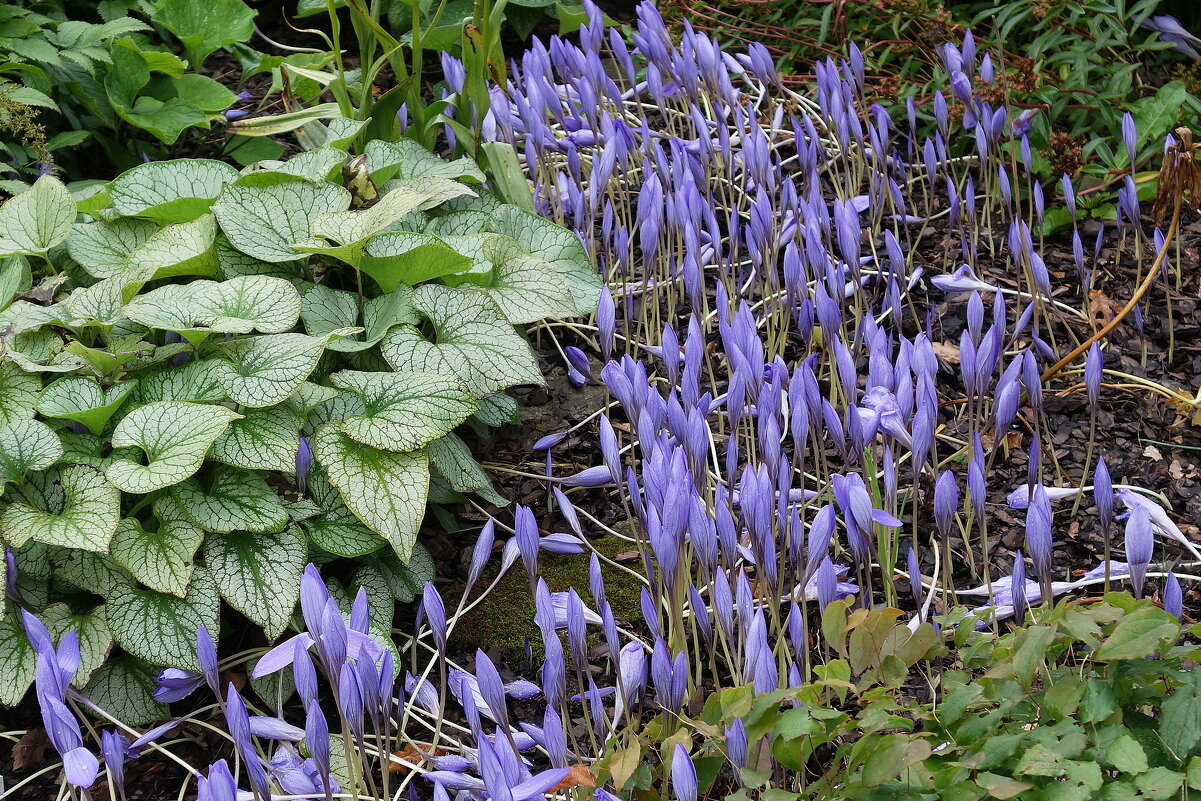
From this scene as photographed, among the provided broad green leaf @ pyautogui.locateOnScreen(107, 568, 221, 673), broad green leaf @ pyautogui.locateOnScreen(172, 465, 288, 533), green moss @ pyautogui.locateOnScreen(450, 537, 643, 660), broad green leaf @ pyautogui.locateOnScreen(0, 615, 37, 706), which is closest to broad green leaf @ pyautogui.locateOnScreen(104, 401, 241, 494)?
broad green leaf @ pyautogui.locateOnScreen(172, 465, 288, 533)

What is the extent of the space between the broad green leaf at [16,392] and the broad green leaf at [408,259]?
0.80 meters

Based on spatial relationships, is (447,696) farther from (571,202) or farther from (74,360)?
(571,202)

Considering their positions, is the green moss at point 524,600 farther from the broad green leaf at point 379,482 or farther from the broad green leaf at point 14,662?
the broad green leaf at point 14,662

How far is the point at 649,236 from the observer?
2.91m

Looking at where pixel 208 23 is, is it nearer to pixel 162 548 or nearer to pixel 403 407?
pixel 403 407

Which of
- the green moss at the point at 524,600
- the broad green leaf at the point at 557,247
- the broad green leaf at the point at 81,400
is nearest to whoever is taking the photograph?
the broad green leaf at the point at 81,400

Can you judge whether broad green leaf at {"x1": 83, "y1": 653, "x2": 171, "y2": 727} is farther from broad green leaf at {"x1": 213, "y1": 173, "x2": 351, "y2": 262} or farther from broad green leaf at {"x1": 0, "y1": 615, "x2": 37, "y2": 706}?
broad green leaf at {"x1": 213, "y1": 173, "x2": 351, "y2": 262}

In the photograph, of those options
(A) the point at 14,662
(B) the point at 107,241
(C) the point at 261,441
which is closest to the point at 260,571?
(C) the point at 261,441

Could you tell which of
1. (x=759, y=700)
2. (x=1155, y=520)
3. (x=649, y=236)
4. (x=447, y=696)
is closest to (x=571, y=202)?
(x=649, y=236)

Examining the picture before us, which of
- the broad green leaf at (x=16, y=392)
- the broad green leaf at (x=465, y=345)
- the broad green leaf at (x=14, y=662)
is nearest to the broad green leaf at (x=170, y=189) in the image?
the broad green leaf at (x=16, y=392)

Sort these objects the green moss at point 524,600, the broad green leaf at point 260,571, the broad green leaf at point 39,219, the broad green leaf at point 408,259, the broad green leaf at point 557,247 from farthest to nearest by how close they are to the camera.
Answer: the broad green leaf at point 557,247 < the broad green leaf at point 39,219 < the broad green leaf at point 408,259 < the green moss at point 524,600 < the broad green leaf at point 260,571

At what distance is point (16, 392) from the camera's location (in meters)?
2.48

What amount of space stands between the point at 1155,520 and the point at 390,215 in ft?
5.90

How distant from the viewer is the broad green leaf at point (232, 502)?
2283mm
